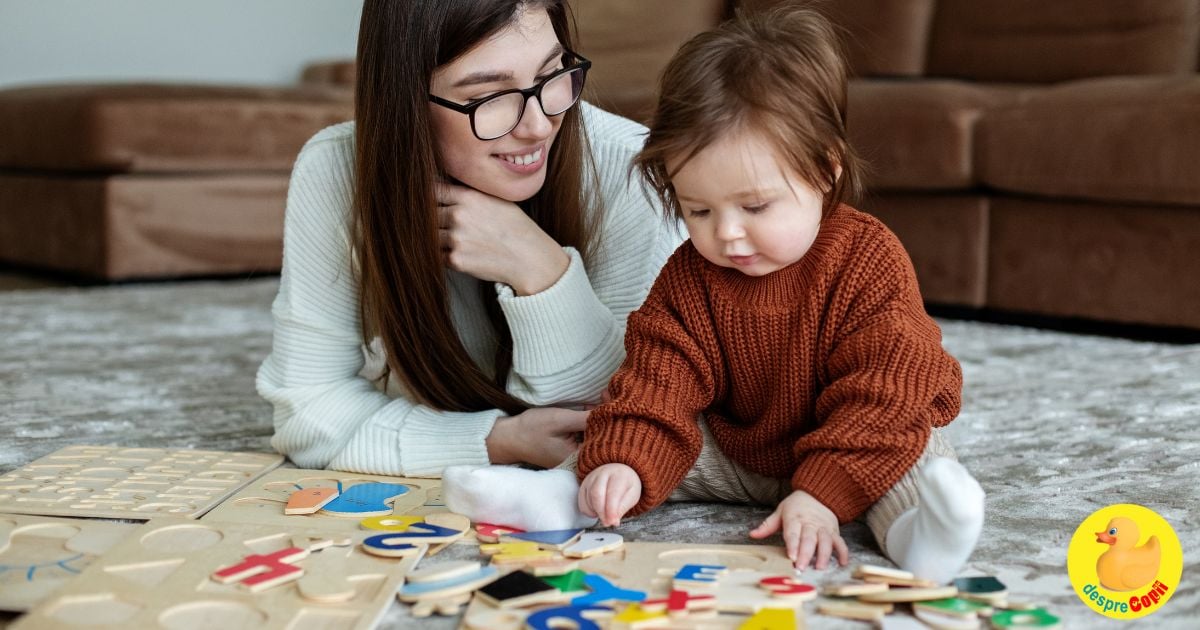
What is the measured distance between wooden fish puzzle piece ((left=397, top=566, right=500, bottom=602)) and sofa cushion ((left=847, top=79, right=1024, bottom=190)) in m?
1.38

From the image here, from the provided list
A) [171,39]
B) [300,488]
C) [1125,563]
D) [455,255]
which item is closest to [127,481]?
[300,488]

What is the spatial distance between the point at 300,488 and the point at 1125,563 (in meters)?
0.69

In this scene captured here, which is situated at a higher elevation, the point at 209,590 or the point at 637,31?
the point at 637,31

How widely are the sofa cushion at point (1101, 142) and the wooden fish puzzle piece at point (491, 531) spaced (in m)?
1.33

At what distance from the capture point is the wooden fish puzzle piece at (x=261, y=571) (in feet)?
2.55

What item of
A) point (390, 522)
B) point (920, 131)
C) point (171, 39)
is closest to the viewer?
point (390, 522)

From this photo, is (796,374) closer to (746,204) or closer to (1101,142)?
(746,204)

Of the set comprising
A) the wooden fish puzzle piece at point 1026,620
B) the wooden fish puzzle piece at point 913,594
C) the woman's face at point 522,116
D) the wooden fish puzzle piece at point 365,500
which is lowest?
the wooden fish puzzle piece at point 365,500

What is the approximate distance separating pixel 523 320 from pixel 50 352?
1063 mm

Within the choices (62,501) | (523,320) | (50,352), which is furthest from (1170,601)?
(50,352)

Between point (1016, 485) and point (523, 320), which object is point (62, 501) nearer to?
point (523, 320)

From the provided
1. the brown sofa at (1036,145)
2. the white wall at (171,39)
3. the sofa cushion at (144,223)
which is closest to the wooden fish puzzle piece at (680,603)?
Answer: the brown sofa at (1036,145)

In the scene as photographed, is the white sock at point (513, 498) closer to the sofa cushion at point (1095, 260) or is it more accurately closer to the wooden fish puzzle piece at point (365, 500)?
the wooden fish puzzle piece at point (365, 500)

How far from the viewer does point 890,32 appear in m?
2.48
